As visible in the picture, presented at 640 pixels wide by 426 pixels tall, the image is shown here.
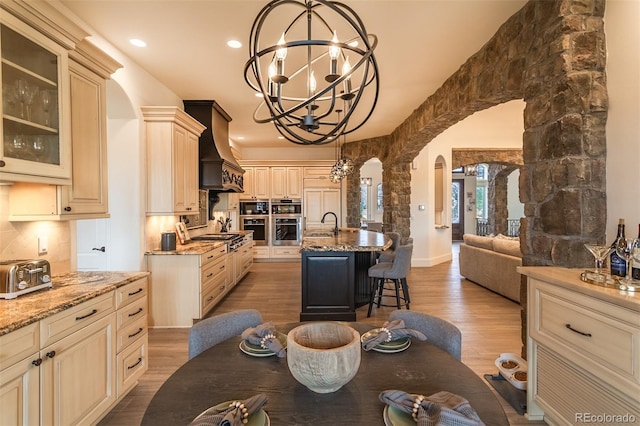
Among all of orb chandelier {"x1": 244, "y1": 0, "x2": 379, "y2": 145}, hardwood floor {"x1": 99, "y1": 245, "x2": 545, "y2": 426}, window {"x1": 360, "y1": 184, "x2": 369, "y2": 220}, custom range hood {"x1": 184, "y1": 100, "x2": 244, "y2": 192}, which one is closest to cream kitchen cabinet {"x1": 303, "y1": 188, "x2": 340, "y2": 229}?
hardwood floor {"x1": 99, "y1": 245, "x2": 545, "y2": 426}

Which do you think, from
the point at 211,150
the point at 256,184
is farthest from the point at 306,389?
the point at 256,184

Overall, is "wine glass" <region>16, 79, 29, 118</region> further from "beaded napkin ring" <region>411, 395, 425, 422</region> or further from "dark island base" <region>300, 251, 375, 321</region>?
"dark island base" <region>300, 251, 375, 321</region>

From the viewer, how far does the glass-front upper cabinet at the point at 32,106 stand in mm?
1647

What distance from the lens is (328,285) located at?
12.3ft

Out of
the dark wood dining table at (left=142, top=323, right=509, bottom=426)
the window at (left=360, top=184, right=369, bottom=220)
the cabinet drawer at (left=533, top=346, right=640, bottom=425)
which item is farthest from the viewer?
the window at (left=360, top=184, right=369, bottom=220)

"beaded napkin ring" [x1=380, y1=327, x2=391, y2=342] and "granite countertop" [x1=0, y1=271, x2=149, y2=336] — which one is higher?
"granite countertop" [x1=0, y1=271, x2=149, y2=336]

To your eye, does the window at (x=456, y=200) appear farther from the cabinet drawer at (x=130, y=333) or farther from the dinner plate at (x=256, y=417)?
the dinner plate at (x=256, y=417)

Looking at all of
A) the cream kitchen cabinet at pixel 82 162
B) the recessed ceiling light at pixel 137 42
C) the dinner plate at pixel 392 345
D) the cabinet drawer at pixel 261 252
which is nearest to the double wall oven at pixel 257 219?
the cabinet drawer at pixel 261 252

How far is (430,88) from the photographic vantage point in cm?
418

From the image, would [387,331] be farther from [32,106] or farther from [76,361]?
[32,106]

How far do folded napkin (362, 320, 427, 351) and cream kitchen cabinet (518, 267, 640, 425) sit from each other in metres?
0.88

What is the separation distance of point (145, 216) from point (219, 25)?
86.9 inches

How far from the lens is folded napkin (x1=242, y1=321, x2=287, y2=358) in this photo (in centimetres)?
118

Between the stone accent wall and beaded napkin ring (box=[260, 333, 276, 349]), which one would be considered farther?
the stone accent wall
